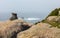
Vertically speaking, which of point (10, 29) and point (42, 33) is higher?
point (42, 33)

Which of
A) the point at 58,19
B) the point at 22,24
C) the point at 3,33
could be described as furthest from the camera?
the point at 58,19

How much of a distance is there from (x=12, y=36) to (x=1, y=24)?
2.01m

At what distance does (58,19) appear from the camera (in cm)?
3144

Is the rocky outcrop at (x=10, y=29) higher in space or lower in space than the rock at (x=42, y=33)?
lower

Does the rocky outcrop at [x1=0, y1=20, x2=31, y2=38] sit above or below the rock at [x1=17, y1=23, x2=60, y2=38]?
below

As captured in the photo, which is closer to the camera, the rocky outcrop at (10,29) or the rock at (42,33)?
the rock at (42,33)

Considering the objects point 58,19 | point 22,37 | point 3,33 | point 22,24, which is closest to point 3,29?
point 3,33

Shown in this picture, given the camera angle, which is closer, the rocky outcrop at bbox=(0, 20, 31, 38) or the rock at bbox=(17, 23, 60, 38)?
the rock at bbox=(17, 23, 60, 38)

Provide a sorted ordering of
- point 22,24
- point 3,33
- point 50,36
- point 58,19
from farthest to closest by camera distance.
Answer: point 58,19 < point 22,24 < point 3,33 < point 50,36

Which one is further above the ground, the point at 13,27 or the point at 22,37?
the point at 22,37

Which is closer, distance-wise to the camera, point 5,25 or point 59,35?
point 59,35

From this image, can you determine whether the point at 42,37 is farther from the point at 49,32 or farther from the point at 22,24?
the point at 22,24

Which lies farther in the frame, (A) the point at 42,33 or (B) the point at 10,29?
(B) the point at 10,29

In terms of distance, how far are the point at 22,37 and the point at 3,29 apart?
1066cm
